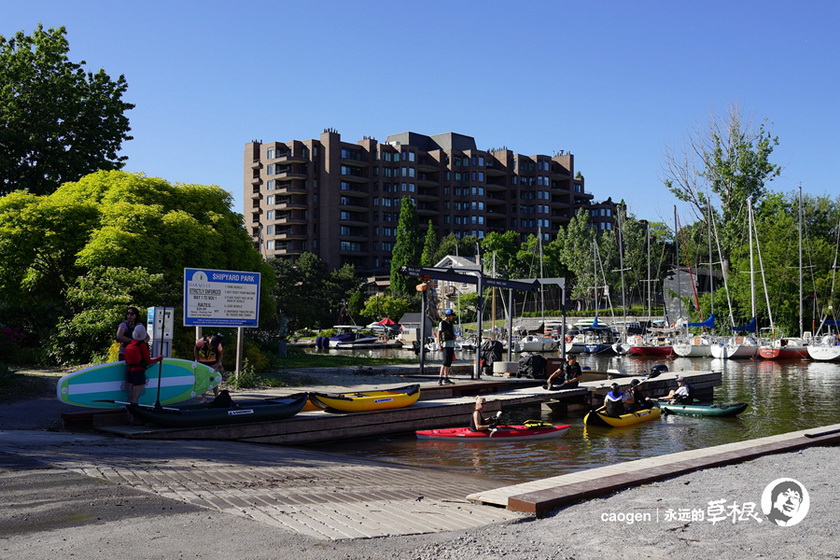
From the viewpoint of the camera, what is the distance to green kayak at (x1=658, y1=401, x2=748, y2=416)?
25.4m

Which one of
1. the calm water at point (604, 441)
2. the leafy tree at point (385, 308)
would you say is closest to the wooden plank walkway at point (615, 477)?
the calm water at point (604, 441)

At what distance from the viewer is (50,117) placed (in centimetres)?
3762

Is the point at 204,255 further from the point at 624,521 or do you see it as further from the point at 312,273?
the point at 312,273

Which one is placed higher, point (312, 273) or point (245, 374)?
point (312, 273)

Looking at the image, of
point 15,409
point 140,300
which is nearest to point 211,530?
point 15,409

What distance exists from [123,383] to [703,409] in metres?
19.2

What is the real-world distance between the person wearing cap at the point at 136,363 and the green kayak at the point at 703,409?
60.2 ft

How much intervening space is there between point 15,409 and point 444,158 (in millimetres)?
119487

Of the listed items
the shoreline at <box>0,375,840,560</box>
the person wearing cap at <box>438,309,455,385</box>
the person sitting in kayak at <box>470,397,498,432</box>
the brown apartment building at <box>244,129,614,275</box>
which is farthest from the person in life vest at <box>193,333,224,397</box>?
the brown apartment building at <box>244,129,614,275</box>

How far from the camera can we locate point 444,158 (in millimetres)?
132500

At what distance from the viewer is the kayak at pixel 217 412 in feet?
49.4

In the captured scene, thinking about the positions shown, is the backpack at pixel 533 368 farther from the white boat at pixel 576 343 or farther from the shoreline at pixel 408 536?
the white boat at pixel 576 343

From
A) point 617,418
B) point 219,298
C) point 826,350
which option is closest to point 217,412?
point 219,298

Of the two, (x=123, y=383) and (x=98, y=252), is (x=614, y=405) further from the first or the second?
(x=98, y=252)
